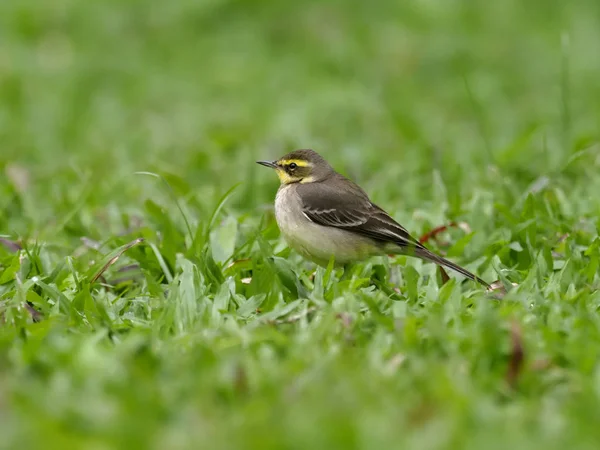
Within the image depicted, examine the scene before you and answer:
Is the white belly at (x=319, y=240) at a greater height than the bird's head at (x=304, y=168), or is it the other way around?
the bird's head at (x=304, y=168)

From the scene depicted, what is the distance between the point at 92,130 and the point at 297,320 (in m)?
6.90

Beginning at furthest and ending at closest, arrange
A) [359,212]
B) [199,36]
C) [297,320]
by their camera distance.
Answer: [199,36], [359,212], [297,320]

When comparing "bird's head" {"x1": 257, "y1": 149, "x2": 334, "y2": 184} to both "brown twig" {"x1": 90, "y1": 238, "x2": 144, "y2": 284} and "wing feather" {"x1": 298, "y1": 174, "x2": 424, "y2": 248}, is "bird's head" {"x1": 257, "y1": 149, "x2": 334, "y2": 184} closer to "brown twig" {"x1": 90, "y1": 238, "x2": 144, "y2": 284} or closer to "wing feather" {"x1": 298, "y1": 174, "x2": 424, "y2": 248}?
"wing feather" {"x1": 298, "y1": 174, "x2": 424, "y2": 248}

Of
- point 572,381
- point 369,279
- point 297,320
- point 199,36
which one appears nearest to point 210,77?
point 199,36

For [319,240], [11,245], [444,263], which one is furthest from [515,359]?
[11,245]

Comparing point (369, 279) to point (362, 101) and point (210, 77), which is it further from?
point (210, 77)

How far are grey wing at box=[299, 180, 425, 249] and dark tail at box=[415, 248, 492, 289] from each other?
0.12m

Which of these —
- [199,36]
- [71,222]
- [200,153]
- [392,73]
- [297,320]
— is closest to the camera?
[297,320]

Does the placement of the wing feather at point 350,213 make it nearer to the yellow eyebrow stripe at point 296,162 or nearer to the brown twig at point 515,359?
the yellow eyebrow stripe at point 296,162

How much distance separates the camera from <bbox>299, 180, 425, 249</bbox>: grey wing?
6801 millimetres

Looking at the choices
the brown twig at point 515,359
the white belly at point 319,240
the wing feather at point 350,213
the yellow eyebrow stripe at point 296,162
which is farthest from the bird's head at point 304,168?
the brown twig at point 515,359

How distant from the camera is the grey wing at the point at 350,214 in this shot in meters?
6.80

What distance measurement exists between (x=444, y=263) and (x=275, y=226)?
144 cm

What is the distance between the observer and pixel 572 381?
178 inches
